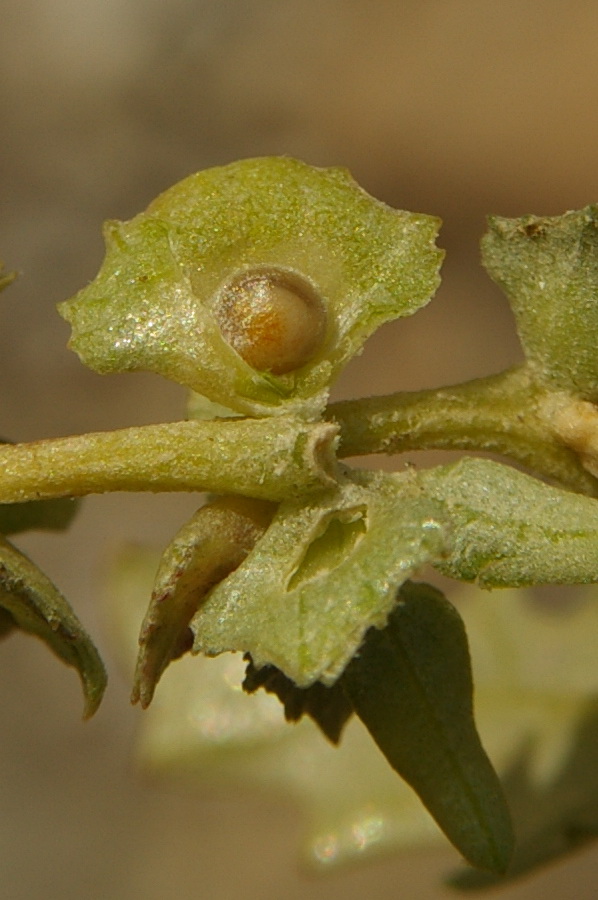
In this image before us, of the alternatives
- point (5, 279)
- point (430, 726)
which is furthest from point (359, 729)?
point (5, 279)

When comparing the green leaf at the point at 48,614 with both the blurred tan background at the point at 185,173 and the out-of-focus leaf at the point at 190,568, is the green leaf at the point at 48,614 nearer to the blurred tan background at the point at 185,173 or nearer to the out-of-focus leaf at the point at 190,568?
the out-of-focus leaf at the point at 190,568

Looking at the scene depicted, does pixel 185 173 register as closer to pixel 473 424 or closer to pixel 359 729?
pixel 359 729

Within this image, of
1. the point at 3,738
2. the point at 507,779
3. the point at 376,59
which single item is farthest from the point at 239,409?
the point at 376,59

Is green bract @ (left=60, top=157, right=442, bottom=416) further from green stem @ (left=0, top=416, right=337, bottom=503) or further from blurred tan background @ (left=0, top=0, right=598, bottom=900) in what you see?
blurred tan background @ (left=0, top=0, right=598, bottom=900)

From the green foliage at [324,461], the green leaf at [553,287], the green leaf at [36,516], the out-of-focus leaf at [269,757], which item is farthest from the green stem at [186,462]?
the out-of-focus leaf at [269,757]

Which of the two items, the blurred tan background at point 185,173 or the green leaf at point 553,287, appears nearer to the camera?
the green leaf at point 553,287

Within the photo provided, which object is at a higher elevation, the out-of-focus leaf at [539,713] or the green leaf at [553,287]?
→ the green leaf at [553,287]
